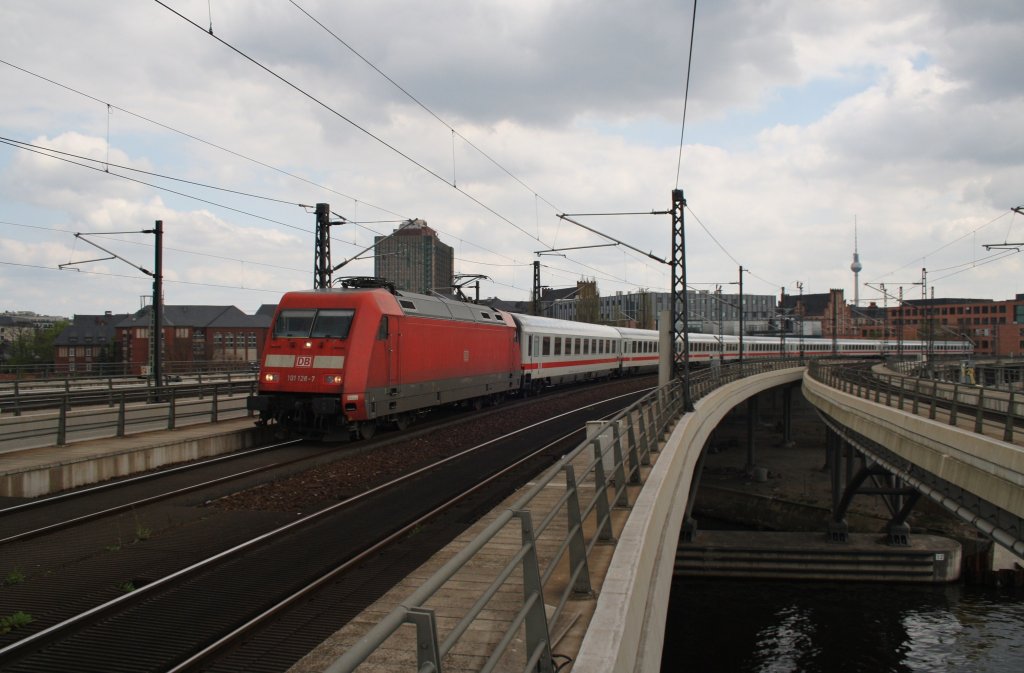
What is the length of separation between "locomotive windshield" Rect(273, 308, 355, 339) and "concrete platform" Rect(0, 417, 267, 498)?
107 inches

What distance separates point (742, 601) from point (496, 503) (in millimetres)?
22552

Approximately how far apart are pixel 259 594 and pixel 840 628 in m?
26.1

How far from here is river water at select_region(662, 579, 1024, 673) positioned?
24125 millimetres

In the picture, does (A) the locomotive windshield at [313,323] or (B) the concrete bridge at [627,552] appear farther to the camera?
(A) the locomotive windshield at [313,323]

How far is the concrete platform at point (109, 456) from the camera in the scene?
11.8 m

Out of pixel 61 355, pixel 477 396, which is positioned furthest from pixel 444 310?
pixel 61 355

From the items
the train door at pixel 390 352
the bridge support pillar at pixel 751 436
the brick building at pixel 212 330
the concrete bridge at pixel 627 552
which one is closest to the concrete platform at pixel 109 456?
the train door at pixel 390 352

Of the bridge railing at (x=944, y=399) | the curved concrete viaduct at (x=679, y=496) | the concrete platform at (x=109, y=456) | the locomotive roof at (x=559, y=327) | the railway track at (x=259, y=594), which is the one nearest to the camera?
the curved concrete viaduct at (x=679, y=496)

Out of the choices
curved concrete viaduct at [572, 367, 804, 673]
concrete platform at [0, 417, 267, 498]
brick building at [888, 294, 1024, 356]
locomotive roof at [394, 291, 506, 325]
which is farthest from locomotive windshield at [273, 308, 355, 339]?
brick building at [888, 294, 1024, 356]

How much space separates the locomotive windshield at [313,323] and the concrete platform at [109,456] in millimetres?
2715

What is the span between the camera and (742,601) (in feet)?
Result: 97.5

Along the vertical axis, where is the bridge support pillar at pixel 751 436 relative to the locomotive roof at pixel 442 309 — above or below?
below

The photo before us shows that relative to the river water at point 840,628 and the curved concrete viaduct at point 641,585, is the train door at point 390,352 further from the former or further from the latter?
the river water at point 840,628

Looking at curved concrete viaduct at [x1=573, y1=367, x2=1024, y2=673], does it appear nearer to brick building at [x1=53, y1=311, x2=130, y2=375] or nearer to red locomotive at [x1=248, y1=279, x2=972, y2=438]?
red locomotive at [x1=248, y1=279, x2=972, y2=438]
